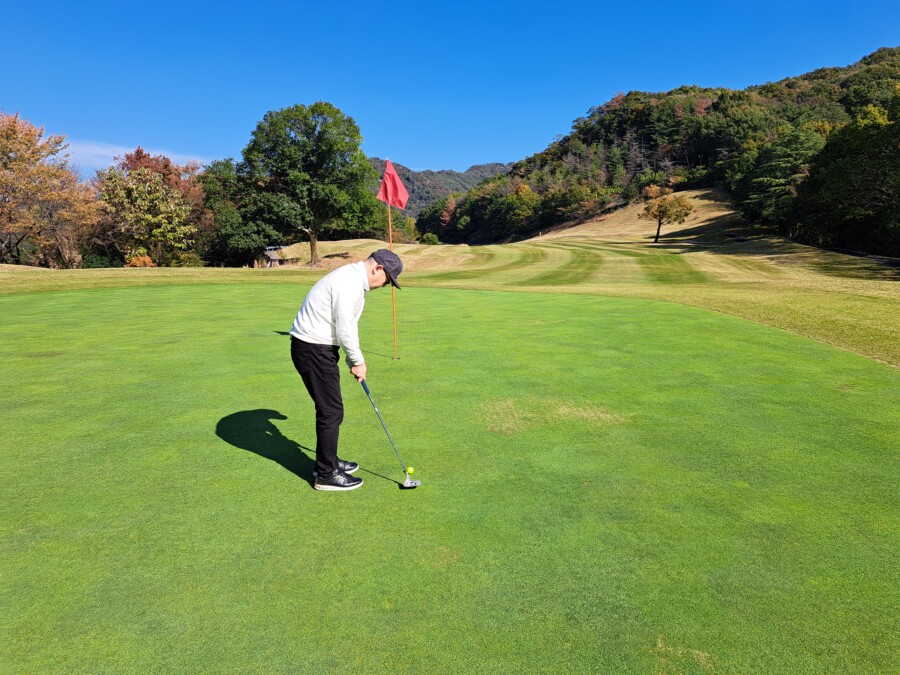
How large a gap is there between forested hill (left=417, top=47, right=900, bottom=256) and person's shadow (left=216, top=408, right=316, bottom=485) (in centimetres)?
4419

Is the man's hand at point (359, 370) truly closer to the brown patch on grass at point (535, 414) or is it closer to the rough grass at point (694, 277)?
the brown patch on grass at point (535, 414)

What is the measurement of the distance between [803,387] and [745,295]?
1320cm

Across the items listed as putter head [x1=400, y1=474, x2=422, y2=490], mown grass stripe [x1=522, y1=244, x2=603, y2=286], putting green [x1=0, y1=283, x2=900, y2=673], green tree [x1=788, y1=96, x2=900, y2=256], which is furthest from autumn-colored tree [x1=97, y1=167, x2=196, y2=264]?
green tree [x1=788, y1=96, x2=900, y2=256]

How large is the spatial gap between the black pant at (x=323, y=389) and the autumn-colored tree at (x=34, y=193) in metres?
48.2

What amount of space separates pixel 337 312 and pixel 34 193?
164ft

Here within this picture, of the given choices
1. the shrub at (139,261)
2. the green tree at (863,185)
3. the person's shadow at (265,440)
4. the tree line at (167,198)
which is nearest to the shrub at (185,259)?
the tree line at (167,198)

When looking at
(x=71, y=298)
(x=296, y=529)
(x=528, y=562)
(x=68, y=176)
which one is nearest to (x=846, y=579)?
(x=528, y=562)

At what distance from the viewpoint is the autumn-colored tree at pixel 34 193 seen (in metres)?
38.1

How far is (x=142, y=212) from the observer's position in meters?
45.9

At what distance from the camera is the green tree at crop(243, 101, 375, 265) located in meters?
40.4

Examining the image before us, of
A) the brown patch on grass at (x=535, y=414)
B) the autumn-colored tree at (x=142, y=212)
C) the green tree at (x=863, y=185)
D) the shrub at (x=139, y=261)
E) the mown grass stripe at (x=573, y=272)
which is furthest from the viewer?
the shrub at (x=139, y=261)

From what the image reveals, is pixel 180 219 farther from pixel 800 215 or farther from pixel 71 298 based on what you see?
pixel 800 215

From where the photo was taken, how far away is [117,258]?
167 ft

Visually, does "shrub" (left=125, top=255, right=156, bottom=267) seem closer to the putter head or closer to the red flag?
the red flag
